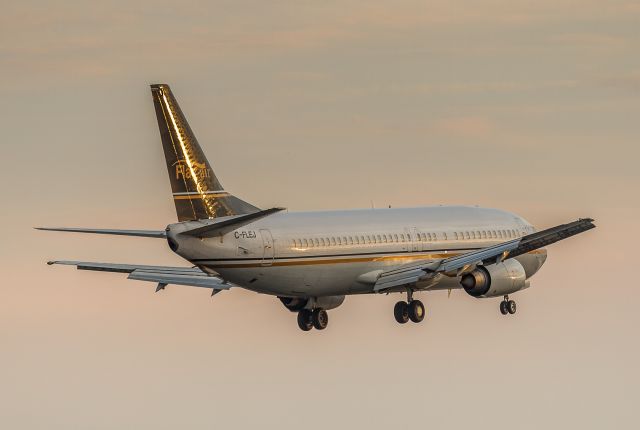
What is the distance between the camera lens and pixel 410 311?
123 metres

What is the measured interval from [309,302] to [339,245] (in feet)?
18.5

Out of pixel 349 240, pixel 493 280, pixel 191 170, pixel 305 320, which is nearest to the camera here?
pixel 191 170

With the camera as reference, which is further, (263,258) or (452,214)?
(452,214)

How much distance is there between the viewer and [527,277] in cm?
12988

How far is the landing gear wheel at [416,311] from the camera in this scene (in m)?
122

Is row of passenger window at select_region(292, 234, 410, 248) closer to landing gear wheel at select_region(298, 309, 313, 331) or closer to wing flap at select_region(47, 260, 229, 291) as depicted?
landing gear wheel at select_region(298, 309, 313, 331)

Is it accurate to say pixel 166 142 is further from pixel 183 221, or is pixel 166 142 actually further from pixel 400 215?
pixel 400 215

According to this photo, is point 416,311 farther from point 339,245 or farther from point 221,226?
point 221,226

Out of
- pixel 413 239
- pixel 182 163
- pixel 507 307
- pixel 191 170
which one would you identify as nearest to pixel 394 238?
pixel 413 239

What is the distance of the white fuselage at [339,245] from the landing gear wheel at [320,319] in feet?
10.9

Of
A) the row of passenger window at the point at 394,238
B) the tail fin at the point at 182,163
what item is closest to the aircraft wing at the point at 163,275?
the row of passenger window at the point at 394,238

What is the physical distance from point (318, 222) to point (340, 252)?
204cm

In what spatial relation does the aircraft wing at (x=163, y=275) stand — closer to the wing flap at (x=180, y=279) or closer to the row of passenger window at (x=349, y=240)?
the wing flap at (x=180, y=279)

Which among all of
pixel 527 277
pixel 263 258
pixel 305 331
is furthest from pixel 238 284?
pixel 527 277
